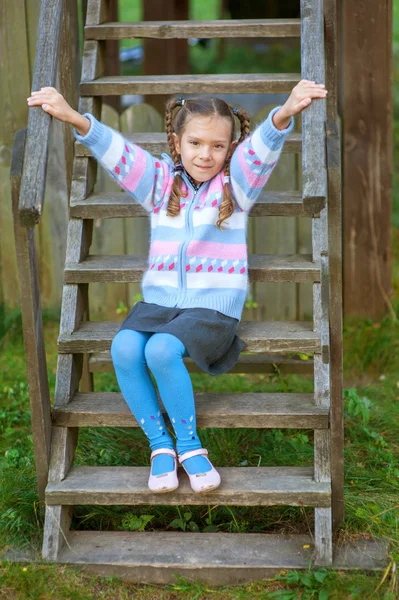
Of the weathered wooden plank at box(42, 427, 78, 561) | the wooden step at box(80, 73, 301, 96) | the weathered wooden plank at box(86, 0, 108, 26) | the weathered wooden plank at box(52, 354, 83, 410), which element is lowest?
the weathered wooden plank at box(42, 427, 78, 561)

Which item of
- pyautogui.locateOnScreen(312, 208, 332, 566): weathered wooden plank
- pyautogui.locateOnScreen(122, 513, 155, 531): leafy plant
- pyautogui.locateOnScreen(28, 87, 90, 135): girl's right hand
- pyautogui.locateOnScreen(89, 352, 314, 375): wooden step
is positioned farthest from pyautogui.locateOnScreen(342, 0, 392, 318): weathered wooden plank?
pyautogui.locateOnScreen(122, 513, 155, 531): leafy plant

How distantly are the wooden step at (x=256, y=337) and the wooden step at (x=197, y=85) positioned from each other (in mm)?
1042

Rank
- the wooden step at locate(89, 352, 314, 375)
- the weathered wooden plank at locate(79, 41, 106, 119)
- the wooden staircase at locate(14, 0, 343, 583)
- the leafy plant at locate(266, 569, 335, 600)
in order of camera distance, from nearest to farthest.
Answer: the leafy plant at locate(266, 569, 335, 600), the wooden staircase at locate(14, 0, 343, 583), the weathered wooden plank at locate(79, 41, 106, 119), the wooden step at locate(89, 352, 314, 375)

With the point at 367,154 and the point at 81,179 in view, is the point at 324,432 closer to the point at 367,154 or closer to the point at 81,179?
the point at 81,179

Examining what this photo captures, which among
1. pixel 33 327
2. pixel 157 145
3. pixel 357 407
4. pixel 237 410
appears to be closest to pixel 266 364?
pixel 357 407

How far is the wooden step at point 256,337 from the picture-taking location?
299 cm

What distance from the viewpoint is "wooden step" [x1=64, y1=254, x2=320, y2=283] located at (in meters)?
3.15

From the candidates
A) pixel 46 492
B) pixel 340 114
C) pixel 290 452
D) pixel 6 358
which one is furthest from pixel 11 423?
pixel 340 114

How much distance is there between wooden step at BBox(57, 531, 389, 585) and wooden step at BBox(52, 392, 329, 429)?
16.2 inches

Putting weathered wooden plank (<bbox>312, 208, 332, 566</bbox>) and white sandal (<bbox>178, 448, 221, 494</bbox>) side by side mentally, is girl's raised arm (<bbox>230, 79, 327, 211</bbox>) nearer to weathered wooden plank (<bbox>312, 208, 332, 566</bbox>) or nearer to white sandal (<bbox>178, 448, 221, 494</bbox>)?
weathered wooden plank (<bbox>312, 208, 332, 566</bbox>)

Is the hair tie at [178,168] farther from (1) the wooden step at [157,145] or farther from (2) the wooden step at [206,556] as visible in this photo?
(2) the wooden step at [206,556]

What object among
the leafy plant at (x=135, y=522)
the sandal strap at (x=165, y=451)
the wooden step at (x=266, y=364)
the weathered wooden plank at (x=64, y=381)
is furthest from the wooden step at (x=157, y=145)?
the leafy plant at (x=135, y=522)

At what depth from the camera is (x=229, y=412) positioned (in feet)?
9.70

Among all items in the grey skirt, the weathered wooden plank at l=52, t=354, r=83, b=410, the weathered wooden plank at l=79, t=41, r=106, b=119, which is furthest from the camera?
the weathered wooden plank at l=79, t=41, r=106, b=119
